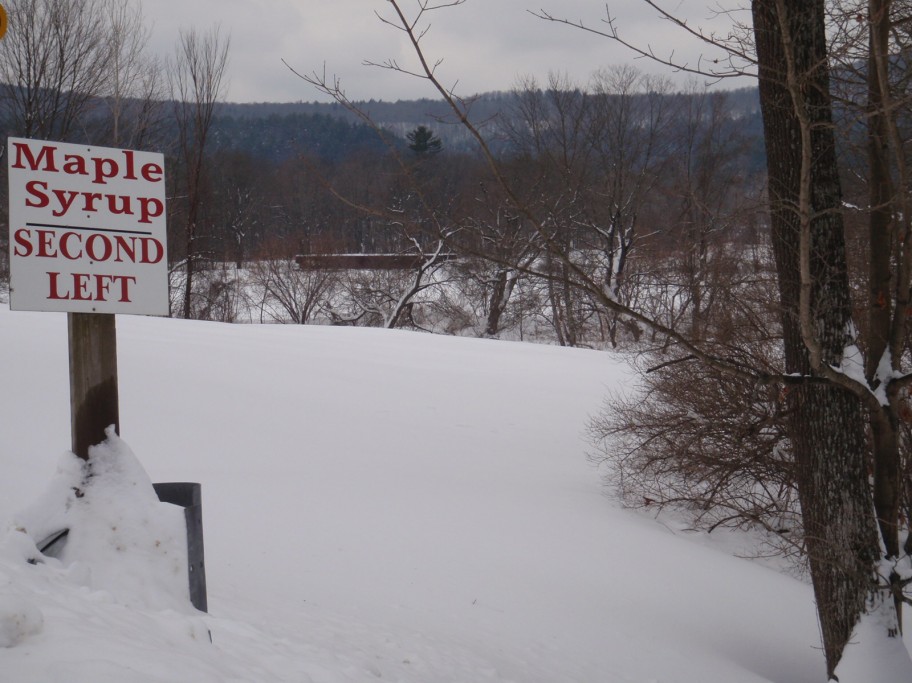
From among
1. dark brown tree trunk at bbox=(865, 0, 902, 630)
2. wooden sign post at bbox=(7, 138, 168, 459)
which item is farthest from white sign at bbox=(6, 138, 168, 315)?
dark brown tree trunk at bbox=(865, 0, 902, 630)

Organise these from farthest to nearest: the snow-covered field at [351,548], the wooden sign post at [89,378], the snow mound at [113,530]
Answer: the wooden sign post at [89,378], the snow mound at [113,530], the snow-covered field at [351,548]

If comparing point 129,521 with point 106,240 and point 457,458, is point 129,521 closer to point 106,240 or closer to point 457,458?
point 106,240

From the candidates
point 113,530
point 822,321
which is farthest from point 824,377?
point 113,530

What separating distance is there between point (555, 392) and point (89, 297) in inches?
439

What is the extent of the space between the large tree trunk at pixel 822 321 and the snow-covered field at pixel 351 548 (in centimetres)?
134

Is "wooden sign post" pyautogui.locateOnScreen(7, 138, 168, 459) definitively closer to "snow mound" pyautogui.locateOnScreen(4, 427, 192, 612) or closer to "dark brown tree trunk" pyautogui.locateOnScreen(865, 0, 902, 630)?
"snow mound" pyautogui.locateOnScreen(4, 427, 192, 612)

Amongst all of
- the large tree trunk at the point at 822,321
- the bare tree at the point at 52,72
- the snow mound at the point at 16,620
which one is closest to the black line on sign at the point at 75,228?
the snow mound at the point at 16,620

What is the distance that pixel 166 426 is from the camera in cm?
945

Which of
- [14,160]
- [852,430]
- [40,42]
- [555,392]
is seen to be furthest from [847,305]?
[40,42]

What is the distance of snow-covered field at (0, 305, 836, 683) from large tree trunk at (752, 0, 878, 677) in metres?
1.34

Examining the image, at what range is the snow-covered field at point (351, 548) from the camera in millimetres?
→ 3281

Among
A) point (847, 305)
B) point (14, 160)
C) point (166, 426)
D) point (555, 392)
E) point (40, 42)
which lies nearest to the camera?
point (14, 160)

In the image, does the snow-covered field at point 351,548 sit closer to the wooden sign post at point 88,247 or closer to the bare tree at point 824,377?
the wooden sign post at point 88,247

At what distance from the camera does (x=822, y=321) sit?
4.62 metres
